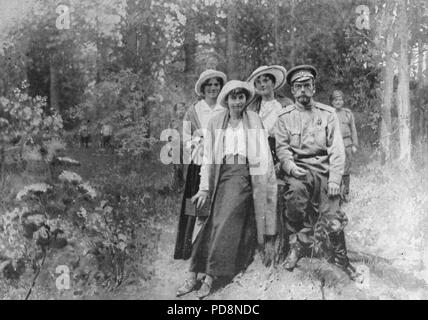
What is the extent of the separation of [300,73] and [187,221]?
1656mm

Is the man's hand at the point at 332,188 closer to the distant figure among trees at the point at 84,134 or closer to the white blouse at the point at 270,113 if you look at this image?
the white blouse at the point at 270,113

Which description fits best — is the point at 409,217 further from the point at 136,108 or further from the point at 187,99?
the point at 136,108

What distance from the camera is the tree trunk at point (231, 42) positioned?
4.79m

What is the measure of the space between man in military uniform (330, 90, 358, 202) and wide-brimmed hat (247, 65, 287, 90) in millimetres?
490

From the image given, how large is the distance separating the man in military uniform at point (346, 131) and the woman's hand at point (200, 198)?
4.12 ft

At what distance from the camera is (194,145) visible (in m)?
4.74

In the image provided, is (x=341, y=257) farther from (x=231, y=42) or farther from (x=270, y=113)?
(x=231, y=42)

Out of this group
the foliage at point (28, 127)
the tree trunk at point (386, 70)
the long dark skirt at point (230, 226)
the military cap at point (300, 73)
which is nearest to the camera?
the long dark skirt at point (230, 226)

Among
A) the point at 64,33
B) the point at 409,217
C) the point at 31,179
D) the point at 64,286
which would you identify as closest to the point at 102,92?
the point at 64,33

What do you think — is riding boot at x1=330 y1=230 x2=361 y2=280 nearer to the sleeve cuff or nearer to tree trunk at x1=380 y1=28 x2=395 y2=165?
the sleeve cuff

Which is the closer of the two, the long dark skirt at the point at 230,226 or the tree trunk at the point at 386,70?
the long dark skirt at the point at 230,226

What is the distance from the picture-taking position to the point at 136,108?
484 centimetres

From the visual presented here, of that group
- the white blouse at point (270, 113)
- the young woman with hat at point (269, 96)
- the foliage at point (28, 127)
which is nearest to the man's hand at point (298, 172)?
the young woman with hat at point (269, 96)

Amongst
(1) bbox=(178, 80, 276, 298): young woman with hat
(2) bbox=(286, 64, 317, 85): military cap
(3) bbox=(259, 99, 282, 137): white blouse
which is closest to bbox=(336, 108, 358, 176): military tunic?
(2) bbox=(286, 64, 317, 85): military cap
